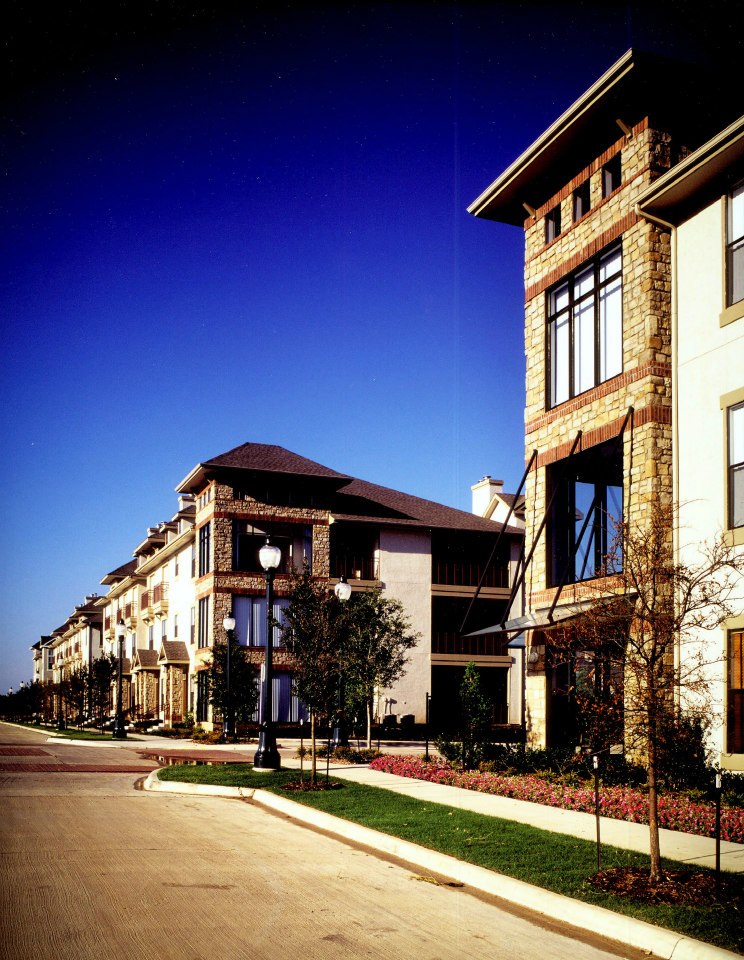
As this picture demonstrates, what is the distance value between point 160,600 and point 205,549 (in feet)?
41.2

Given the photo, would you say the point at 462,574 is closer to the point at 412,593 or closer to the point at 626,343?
the point at 412,593

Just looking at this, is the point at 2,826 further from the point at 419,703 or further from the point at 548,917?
the point at 419,703

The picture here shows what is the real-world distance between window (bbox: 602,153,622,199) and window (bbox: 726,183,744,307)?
12.4ft

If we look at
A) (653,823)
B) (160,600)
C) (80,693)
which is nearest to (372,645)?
(653,823)

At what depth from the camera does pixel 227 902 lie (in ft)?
28.3

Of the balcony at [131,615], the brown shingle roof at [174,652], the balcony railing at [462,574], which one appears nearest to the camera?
the balcony railing at [462,574]

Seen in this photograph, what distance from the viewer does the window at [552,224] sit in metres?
23.9

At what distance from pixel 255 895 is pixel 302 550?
38657mm

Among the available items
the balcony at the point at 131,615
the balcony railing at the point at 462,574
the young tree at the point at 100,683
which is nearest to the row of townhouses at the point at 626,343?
the balcony railing at the point at 462,574

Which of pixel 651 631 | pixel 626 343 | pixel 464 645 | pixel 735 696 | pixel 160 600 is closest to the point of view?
pixel 651 631

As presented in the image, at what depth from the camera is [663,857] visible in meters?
10.6

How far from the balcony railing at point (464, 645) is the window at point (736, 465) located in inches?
1220

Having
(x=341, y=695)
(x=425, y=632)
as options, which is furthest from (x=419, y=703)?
(x=341, y=695)

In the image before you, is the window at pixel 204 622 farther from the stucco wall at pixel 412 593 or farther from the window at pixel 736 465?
the window at pixel 736 465
